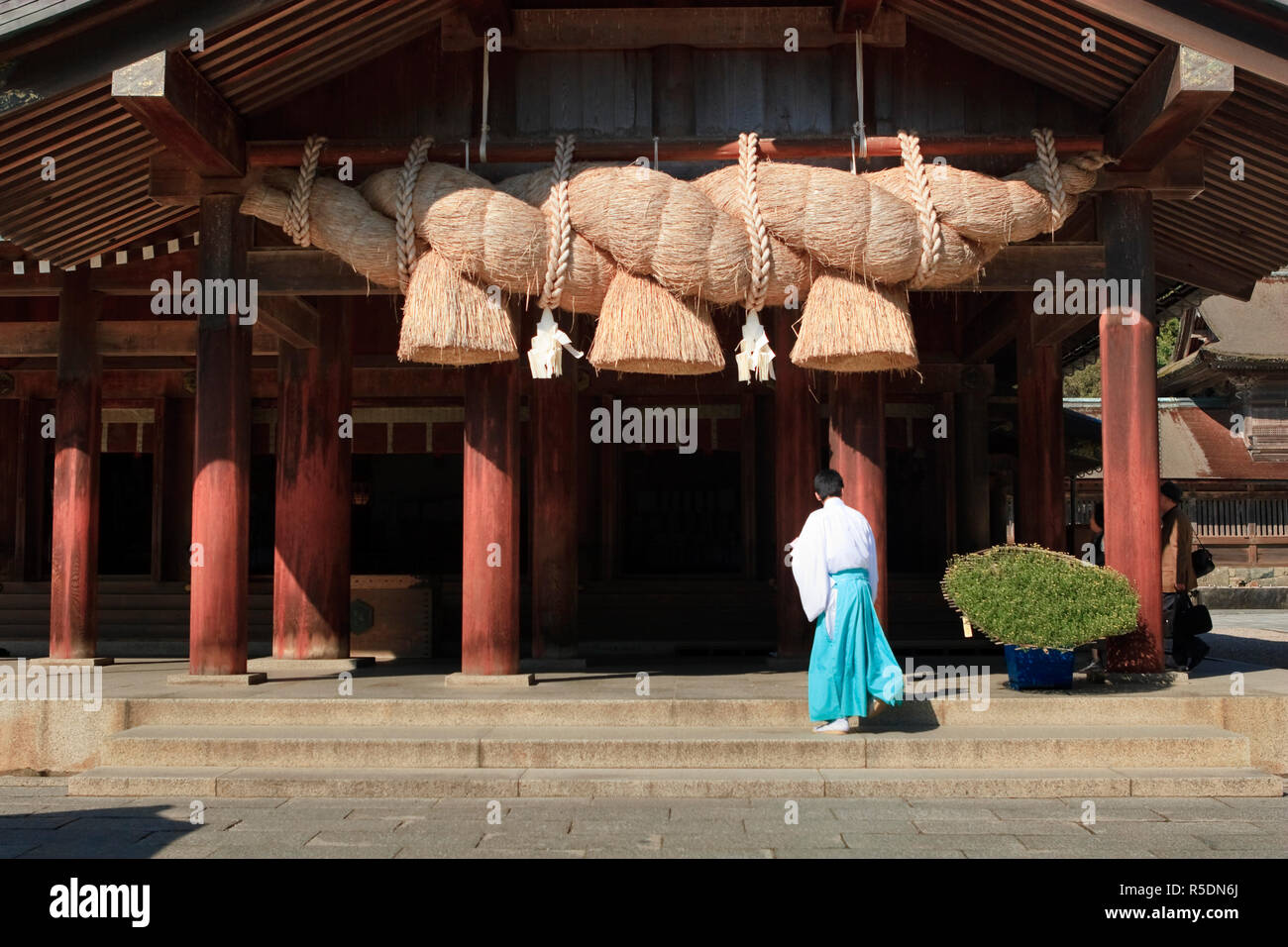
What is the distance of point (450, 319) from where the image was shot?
7547 mm

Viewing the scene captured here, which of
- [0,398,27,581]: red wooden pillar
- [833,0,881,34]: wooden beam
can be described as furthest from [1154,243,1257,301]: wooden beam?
[0,398,27,581]: red wooden pillar

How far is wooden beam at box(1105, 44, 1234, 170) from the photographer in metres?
7.13

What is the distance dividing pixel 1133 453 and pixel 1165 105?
2.24 meters

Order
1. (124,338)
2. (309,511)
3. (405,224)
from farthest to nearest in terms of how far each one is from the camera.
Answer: (124,338)
(309,511)
(405,224)

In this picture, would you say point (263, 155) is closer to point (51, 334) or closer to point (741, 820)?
point (51, 334)

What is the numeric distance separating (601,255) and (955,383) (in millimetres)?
6965

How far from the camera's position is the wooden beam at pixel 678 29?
8.32 metres

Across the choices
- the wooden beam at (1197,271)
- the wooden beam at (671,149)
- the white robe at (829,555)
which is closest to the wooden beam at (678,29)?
the wooden beam at (671,149)

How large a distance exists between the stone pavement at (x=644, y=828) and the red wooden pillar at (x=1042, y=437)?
17.0ft

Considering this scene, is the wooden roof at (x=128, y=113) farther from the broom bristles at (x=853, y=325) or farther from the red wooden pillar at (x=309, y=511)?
the broom bristles at (x=853, y=325)

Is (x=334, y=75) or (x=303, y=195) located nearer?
(x=303, y=195)

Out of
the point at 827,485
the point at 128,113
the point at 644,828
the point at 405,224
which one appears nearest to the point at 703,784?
the point at 644,828

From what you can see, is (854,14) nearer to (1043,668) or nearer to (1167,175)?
(1167,175)

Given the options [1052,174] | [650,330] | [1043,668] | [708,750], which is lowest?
[708,750]
